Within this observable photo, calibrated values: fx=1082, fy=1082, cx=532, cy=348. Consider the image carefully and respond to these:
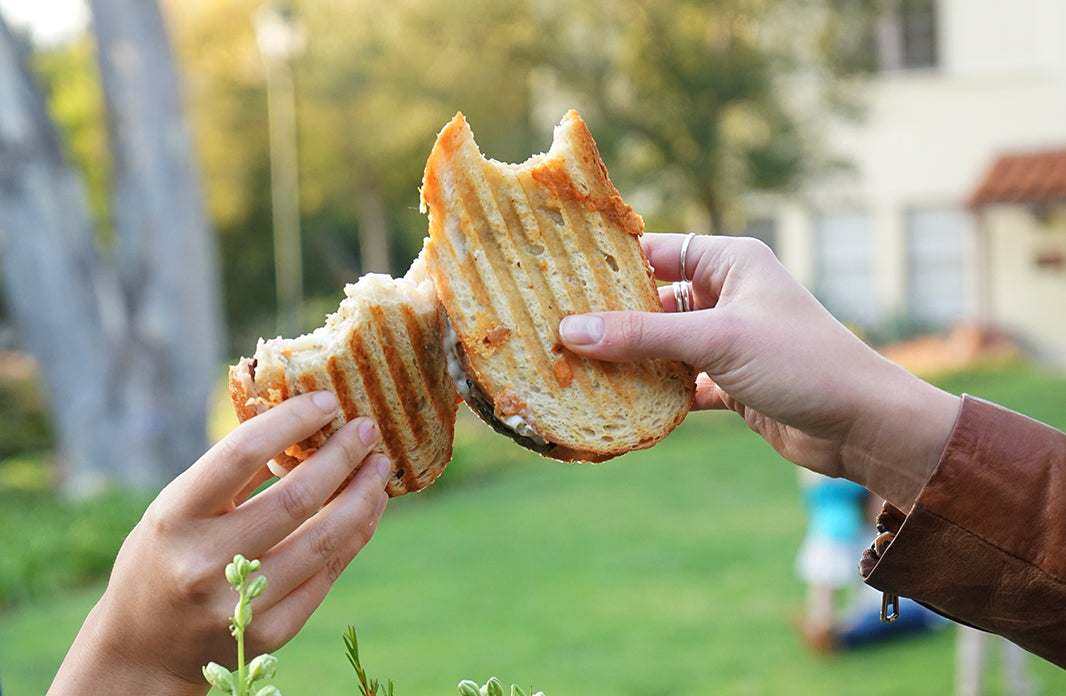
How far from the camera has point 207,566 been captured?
5.17 ft

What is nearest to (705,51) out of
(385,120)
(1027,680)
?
(385,120)

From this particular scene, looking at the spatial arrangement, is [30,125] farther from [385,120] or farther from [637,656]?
[385,120]

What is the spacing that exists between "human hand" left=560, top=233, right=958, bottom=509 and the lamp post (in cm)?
2044

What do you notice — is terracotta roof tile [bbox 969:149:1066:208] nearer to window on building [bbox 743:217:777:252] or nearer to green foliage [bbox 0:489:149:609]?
window on building [bbox 743:217:777:252]

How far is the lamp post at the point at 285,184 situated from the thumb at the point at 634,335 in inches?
803

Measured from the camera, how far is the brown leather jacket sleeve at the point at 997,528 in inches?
69.7

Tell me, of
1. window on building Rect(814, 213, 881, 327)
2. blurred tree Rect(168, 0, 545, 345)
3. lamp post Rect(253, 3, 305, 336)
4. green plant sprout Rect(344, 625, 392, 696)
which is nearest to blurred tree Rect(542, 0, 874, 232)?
blurred tree Rect(168, 0, 545, 345)

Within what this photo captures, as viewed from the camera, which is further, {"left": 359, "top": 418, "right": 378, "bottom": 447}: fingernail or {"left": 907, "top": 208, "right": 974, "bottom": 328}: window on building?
{"left": 907, "top": 208, "right": 974, "bottom": 328}: window on building

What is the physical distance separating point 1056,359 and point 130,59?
16.4 meters

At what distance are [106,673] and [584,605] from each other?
5560mm

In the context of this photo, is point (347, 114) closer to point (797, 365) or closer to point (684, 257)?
point (684, 257)

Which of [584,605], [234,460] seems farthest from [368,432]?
[584,605]

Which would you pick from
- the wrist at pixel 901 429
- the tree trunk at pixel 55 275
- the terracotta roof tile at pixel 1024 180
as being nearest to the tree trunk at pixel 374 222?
the terracotta roof tile at pixel 1024 180

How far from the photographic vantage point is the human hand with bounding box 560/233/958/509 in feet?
6.11
